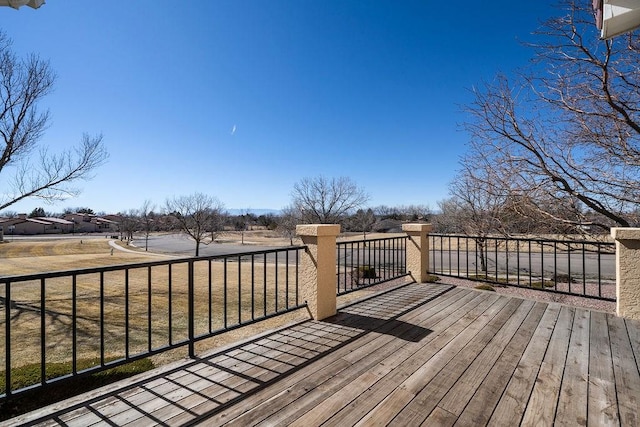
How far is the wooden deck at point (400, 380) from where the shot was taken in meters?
1.68

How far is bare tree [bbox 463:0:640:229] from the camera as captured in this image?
4.79m

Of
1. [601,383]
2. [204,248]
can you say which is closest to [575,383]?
[601,383]

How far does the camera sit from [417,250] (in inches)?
205

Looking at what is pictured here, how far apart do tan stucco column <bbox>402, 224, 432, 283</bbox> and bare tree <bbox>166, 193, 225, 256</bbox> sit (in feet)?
72.7

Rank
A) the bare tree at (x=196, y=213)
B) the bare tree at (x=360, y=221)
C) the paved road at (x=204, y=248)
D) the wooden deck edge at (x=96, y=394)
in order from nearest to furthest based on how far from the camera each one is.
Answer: the wooden deck edge at (x=96, y=394), the bare tree at (x=196, y=213), the paved road at (x=204, y=248), the bare tree at (x=360, y=221)

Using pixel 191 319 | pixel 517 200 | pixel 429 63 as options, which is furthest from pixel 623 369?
pixel 429 63

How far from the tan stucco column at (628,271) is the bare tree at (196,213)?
24.7 meters

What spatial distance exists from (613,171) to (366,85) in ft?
27.2

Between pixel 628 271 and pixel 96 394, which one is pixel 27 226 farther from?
pixel 628 271

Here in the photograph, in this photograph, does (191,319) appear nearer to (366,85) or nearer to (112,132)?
(366,85)

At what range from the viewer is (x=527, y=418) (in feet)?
5.48

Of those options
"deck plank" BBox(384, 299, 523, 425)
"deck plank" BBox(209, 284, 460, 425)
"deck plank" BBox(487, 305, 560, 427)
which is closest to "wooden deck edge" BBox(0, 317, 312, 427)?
"deck plank" BBox(209, 284, 460, 425)

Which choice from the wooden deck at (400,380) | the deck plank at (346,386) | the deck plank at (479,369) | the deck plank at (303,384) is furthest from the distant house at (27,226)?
the deck plank at (479,369)

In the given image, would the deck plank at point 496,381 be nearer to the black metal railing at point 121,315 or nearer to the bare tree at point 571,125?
the black metal railing at point 121,315
